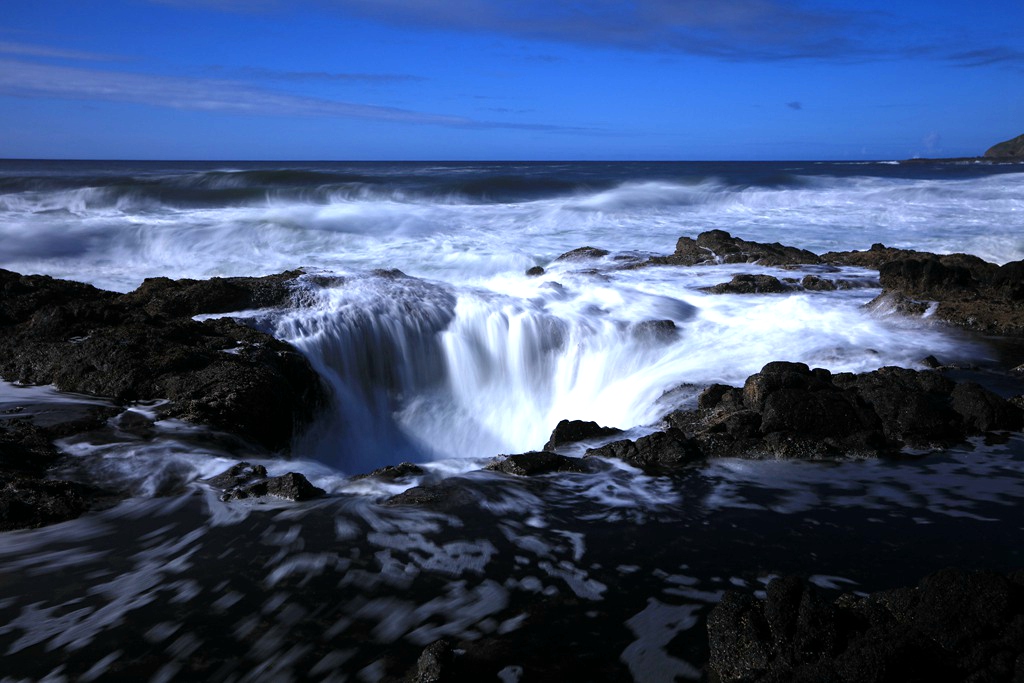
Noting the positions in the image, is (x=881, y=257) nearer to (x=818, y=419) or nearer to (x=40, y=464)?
(x=818, y=419)

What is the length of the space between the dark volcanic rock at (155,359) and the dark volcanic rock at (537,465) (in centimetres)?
168

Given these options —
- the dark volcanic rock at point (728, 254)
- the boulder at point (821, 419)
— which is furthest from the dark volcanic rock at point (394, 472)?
the dark volcanic rock at point (728, 254)

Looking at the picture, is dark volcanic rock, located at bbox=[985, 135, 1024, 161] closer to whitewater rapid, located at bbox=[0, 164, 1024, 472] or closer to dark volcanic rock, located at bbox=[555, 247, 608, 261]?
whitewater rapid, located at bbox=[0, 164, 1024, 472]

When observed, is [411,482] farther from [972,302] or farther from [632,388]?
[972,302]

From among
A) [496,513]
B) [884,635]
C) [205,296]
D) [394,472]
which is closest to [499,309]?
[205,296]

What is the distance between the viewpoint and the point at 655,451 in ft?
15.9

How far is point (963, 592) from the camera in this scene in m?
2.64

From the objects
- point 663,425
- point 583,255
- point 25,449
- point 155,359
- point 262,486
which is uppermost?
point 583,255

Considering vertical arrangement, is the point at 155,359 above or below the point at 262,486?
above

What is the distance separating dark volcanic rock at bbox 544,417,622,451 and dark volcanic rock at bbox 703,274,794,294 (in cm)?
426

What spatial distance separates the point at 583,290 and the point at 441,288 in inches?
75.2

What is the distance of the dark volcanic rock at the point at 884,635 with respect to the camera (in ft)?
8.11

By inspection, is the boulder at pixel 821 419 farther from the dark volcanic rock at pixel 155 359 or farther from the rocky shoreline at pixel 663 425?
the dark volcanic rock at pixel 155 359

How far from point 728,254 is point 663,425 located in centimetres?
633
